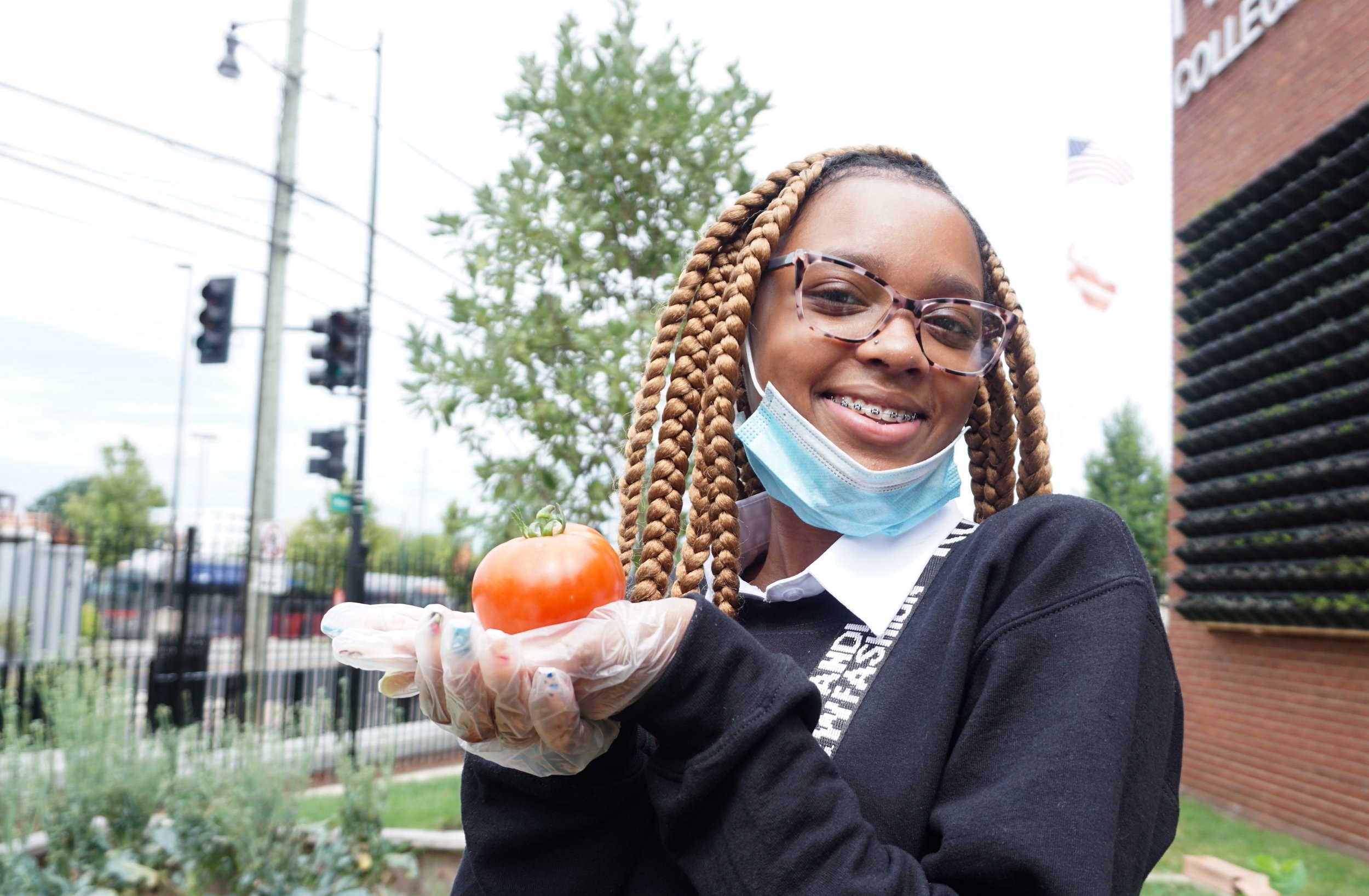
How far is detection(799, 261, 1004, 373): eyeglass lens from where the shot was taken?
5.21 feet

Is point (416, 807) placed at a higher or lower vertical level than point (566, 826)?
lower

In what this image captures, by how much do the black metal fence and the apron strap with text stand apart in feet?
18.8

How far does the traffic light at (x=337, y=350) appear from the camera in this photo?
11328mm

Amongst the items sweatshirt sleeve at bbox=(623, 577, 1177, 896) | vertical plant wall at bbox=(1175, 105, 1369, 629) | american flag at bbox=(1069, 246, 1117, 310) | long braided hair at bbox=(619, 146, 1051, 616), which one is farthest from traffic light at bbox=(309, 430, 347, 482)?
sweatshirt sleeve at bbox=(623, 577, 1177, 896)

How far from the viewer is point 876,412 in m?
1.61

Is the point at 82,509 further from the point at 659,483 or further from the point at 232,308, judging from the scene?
the point at 659,483

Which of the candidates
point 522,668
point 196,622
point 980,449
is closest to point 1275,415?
point 980,449

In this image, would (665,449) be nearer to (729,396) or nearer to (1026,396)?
(729,396)

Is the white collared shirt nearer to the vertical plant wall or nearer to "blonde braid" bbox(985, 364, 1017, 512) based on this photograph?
"blonde braid" bbox(985, 364, 1017, 512)

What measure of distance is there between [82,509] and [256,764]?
42835 mm

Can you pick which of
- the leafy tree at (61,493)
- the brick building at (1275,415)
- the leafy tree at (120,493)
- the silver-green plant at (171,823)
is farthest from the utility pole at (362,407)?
the leafy tree at (61,493)

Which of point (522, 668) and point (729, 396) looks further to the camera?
point (729, 396)

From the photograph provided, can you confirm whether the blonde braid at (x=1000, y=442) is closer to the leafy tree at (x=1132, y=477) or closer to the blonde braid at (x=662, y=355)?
the blonde braid at (x=662, y=355)

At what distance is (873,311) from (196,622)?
1019cm
